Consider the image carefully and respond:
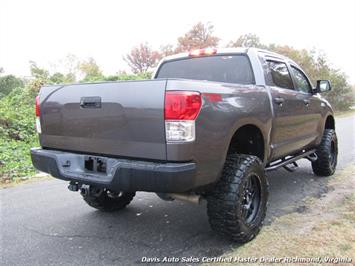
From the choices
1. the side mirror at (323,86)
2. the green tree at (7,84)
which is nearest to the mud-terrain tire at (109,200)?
the side mirror at (323,86)

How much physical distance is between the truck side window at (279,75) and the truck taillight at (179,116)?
5.86 ft

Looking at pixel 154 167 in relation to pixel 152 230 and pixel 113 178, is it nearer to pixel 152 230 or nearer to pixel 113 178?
pixel 113 178

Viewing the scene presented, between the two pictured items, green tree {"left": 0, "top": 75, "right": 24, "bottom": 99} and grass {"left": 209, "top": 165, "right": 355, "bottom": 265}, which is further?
green tree {"left": 0, "top": 75, "right": 24, "bottom": 99}

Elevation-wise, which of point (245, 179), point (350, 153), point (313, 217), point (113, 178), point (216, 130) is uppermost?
point (216, 130)

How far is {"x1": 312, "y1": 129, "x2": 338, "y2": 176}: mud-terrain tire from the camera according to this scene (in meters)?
5.55

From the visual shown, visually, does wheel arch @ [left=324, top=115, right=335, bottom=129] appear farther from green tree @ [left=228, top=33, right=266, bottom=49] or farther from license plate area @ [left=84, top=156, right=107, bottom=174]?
green tree @ [left=228, top=33, right=266, bottom=49]

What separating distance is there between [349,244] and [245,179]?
1.07 metres

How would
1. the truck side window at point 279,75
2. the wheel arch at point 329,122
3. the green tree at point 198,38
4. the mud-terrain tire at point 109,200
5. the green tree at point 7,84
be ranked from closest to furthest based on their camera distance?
the mud-terrain tire at point 109,200
the truck side window at point 279,75
the wheel arch at point 329,122
the green tree at point 7,84
the green tree at point 198,38

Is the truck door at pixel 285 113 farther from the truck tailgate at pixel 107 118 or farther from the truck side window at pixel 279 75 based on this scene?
the truck tailgate at pixel 107 118

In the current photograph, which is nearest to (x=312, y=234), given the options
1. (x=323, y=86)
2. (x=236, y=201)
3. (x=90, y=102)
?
(x=236, y=201)


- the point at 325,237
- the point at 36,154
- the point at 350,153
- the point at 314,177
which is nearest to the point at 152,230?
the point at 36,154

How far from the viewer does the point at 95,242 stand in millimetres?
3400

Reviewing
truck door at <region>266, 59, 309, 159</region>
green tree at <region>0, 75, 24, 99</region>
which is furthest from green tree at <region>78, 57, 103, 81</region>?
truck door at <region>266, 59, 309, 159</region>

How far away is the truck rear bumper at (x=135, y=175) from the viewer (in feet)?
8.38
